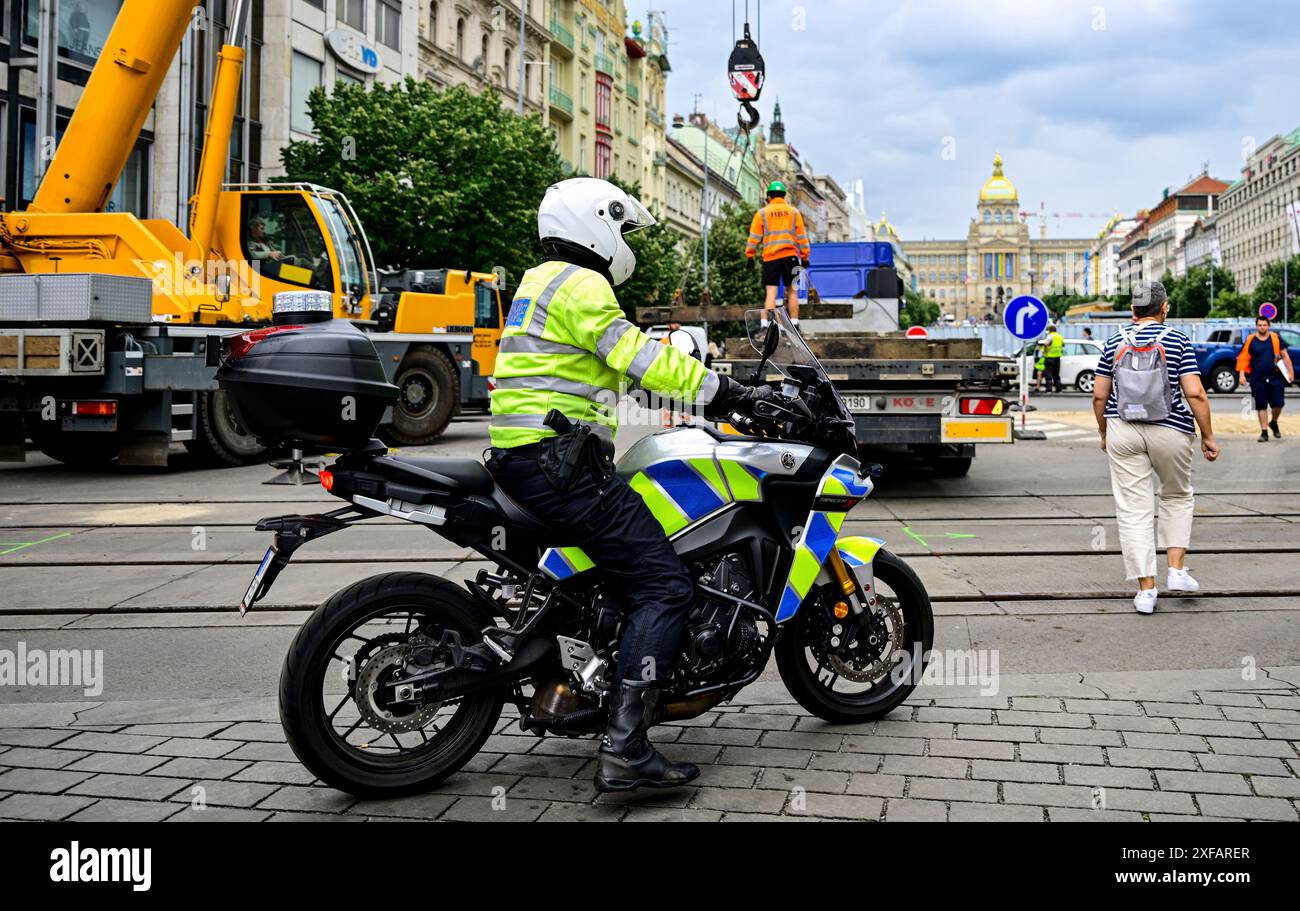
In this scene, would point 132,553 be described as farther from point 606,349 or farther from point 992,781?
point 992,781

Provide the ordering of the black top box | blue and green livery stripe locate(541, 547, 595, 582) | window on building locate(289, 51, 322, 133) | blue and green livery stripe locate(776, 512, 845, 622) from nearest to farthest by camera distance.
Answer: the black top box
blue and green livery stripe locate(541, 547, 595, 582)
blue and green livery stripe locate(776, 512, 845, 622)
window on building locate(289, 51, 322, 133)

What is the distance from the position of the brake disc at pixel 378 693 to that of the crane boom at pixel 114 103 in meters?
11.6

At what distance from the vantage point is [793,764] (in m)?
4.31

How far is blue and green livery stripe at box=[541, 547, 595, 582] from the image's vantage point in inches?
158

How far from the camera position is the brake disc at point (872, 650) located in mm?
4699

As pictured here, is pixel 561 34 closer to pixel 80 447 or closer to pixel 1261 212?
pixel 80 447

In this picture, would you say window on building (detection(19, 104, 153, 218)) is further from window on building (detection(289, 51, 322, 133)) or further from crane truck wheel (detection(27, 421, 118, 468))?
crane truck wheel (detection(27, 421, 118, 468))

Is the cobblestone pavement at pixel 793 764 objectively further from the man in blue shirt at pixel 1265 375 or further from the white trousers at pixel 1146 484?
Result: the man in blue shirt at pixel 1265 375

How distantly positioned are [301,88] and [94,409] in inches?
974

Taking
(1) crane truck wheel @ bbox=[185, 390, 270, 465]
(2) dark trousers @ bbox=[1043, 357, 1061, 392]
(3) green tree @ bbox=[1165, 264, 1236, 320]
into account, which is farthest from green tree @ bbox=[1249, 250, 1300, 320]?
(1) crane truck wheel @ bbox=[185, 390, 270, 465]

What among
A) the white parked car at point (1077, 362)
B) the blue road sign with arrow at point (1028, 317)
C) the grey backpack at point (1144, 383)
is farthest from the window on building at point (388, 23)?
the grey backpack at point (1144, 383)

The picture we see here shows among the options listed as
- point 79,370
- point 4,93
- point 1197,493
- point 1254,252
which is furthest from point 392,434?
point 1254,252

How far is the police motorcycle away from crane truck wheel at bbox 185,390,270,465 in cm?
1026

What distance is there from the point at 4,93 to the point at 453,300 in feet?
35.7
